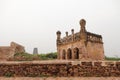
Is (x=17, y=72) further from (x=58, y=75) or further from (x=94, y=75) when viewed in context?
(x=94, y=75)

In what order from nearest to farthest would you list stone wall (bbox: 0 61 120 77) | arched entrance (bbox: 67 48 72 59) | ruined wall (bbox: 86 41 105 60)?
stone wall (bbox: 0 61 120 77), ruined wall (bbox: 86 41 105 60), arched entrance (bbox: 67 48 72 59)

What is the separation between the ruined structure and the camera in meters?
17.9

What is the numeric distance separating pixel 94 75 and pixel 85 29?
982 centimetres

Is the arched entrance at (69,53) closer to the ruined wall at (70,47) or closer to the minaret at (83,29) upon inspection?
the ruined wall at (70,47)

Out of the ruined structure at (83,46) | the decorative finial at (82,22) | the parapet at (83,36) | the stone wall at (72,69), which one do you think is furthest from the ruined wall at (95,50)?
the stone wall at (72,69)

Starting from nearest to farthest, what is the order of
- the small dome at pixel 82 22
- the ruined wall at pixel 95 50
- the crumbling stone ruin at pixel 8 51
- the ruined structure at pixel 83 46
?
the small dome at pixel 82 22 < the ruined structure at pixel 83 46 < the ruined wall at pixel 95 50 < the crumbling stone ruin at pixel 8 51

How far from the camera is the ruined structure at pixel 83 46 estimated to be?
704 inches

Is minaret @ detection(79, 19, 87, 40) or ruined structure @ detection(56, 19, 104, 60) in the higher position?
minaret @ detection(79, 19, 87, 40)

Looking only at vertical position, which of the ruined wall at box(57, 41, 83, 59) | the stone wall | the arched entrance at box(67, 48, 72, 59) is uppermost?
the ruined wall at box(57, 41, 83, 59)

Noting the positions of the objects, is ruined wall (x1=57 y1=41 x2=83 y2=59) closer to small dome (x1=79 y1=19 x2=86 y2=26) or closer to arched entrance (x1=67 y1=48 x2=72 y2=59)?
arched entrance (x1=67 y1=48 x2=72 y2=59)

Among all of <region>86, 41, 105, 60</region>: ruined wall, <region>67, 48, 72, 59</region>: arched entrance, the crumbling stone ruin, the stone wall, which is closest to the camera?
the stone wall

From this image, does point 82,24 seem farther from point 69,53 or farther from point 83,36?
point 69,53

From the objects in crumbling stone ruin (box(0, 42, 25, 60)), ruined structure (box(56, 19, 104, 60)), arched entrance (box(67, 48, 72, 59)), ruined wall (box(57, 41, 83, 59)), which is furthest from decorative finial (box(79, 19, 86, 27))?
crumbling stone ruin (box(0, 42, 25, 60))

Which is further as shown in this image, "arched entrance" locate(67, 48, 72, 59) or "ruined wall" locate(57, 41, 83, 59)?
"arched entrance" locate(67, 48, 72, 59)
